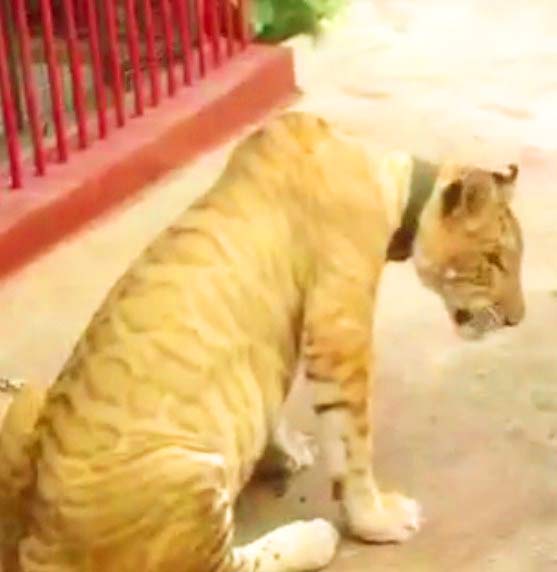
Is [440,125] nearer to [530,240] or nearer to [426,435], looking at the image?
[530,240]

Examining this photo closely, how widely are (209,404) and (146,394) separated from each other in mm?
82

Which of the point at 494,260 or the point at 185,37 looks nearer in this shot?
the point at 494,260

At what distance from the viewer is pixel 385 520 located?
Answer: 195cm

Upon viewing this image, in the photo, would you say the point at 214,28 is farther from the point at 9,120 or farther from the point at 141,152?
the point at 9,120

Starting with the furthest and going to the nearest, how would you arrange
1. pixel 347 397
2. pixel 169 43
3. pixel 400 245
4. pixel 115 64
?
pixel 169 43 → pixel 115 64 → pixel 400 245 → pixel 347 397

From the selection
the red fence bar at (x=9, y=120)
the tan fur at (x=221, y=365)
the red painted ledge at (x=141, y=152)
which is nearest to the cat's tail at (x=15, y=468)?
the tan fur at (x=221, y=365)

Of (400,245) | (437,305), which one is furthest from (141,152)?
(400,245)

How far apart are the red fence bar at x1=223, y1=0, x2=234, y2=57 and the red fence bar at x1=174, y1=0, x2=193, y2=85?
0.10 m

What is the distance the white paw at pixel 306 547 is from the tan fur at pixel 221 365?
0.04m

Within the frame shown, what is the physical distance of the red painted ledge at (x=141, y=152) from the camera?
285 cm

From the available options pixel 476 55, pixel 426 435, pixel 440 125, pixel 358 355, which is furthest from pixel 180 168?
pixel 358 355

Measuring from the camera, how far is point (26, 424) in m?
1.79

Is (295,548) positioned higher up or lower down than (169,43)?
lower down

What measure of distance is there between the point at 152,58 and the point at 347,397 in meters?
1.51
